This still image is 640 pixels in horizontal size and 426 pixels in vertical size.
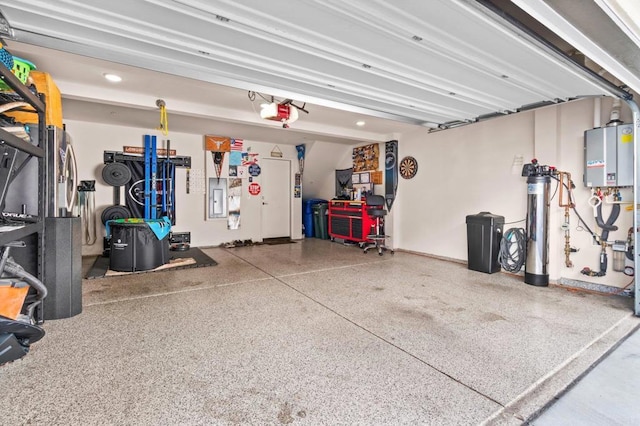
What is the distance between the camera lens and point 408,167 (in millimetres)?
6250

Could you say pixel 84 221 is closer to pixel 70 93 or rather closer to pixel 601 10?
pixel 70 93

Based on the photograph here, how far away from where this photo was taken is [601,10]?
1.76m

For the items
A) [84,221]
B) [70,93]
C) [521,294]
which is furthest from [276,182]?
[521,294]

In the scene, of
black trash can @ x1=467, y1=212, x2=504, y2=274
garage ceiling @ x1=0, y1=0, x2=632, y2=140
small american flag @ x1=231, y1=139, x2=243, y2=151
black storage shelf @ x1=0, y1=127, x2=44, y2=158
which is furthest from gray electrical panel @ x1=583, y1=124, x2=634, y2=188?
small american flag @ x1=231, y1=139, x2=243, y2=151

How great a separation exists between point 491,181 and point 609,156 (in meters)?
1.49

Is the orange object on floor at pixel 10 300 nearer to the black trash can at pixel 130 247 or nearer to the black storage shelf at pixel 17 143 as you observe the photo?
the black storage shelf at pixel 17 143

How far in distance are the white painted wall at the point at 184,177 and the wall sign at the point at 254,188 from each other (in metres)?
0.10

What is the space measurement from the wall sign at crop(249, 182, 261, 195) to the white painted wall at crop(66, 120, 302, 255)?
96 mm

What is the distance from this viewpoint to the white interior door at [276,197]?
7.67 m

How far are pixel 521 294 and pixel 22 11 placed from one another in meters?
5.01

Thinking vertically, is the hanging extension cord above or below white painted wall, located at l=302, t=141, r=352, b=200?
below

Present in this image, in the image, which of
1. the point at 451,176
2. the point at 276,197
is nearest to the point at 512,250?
the point at 451,176

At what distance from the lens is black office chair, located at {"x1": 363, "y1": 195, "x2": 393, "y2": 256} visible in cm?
619

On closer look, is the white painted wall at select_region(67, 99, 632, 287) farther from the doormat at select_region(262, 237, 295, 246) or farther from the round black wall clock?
the doormat at select_region(262, 237, 295, 246)
